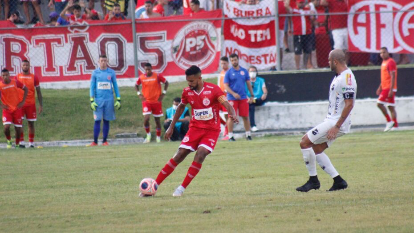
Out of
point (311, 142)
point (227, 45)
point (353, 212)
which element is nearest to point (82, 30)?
point (227, 45)

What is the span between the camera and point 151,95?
797 inches

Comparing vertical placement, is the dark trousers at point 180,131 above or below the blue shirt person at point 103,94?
below

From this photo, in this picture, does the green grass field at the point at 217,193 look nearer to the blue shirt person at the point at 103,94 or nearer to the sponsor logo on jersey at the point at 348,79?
the sponsor logo on jersey at the point at 348,79

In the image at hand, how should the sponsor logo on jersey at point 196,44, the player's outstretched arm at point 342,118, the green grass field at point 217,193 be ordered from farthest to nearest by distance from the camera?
the sponsor logo on jersey at point 196,44 < the player's outstretched arm at point 342,118 < the green grass field at point 217,193

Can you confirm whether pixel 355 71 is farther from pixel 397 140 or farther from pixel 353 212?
pixel 353 212

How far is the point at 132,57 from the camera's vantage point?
2177 cm

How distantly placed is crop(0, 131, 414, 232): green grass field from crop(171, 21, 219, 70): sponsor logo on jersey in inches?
223

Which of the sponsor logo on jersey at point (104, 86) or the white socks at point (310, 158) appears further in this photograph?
the sponsor logo on jersey at point (104, 86)

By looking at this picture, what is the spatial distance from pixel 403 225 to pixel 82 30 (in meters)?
16.5

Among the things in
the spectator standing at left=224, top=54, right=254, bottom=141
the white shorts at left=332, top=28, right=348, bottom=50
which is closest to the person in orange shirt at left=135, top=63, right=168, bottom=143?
the spectator standing at left=224, top=54, right=254, bottom=141

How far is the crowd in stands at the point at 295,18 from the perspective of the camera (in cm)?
2178

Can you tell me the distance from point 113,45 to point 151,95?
8.68 ft

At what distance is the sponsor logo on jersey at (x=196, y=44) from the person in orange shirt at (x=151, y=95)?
1630mm

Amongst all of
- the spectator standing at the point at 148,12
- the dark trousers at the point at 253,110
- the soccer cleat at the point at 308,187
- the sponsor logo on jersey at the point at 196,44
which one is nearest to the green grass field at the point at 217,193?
the soccer cleat at the point at 308,187
